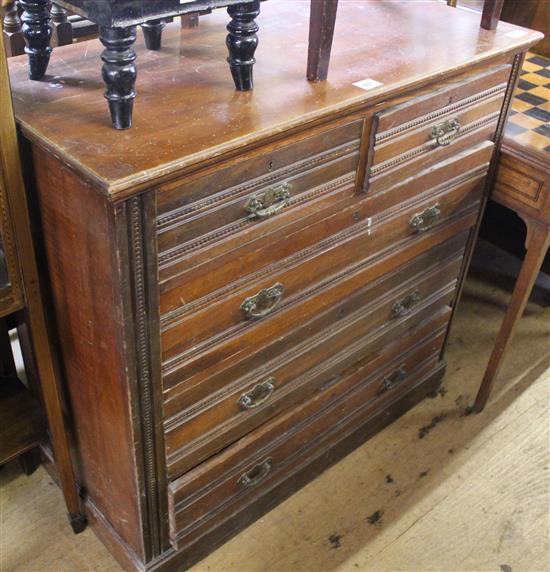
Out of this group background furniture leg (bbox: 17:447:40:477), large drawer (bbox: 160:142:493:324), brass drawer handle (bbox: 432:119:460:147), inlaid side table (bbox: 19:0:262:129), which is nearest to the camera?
inlaid side table (bbox: 19:0:262:129)

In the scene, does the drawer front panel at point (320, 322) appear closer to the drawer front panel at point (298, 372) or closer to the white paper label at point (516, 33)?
the drawer front panel at point (298, 372)

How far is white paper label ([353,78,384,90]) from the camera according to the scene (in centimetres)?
156

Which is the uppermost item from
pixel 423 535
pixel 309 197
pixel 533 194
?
pixel 309 197

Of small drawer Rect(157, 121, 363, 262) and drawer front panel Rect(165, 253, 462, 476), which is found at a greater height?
small drawer Rect(157, 121, 363, 262)

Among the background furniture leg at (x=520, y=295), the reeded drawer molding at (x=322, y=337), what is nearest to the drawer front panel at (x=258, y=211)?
the reeded drawer molding at (x=322, y=337)

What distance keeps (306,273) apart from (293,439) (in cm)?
55

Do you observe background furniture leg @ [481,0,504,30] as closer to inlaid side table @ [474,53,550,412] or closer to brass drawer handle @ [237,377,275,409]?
inlaid side table @ [474,53,550,412]

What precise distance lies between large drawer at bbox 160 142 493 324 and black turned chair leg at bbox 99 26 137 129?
306mm

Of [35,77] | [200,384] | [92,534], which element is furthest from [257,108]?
[92,534]

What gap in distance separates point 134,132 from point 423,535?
1389 millimetres

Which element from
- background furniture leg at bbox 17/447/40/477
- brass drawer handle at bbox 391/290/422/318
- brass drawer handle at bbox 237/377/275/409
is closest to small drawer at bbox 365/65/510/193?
brass drawer handle at bbox 391/290/422/318

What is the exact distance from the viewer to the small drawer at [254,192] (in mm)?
1336

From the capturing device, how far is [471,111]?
1.85 metres

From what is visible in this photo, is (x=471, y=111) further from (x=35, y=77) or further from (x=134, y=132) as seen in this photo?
(x=35, y=77)
